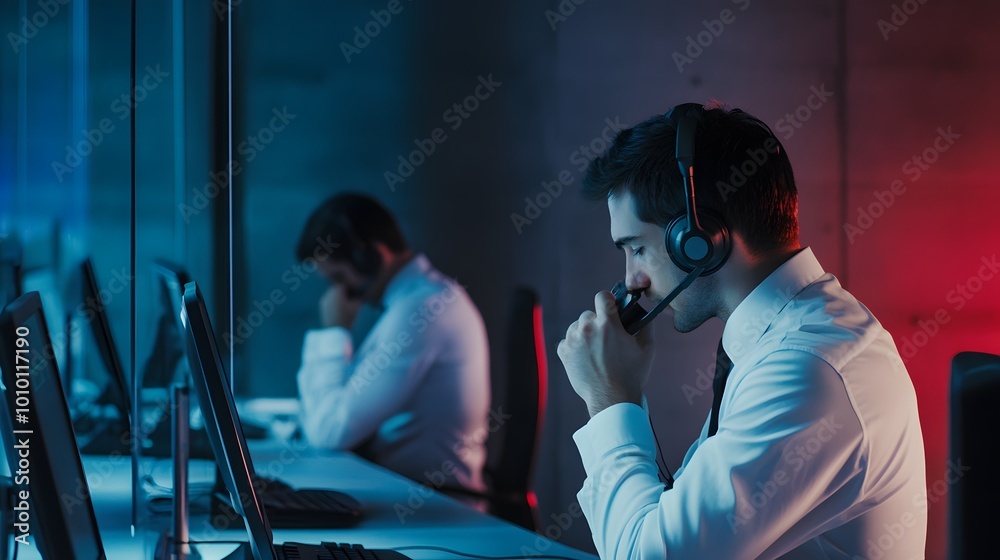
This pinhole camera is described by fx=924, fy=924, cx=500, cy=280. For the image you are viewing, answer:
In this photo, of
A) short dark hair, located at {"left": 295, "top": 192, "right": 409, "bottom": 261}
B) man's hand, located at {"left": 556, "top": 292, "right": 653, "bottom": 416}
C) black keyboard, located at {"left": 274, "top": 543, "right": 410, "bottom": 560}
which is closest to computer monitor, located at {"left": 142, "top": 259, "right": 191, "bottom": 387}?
black keyboard, located at {"left": 274, "top": 543, "right": 410, "bottom": 560}

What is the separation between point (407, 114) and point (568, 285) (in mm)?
975

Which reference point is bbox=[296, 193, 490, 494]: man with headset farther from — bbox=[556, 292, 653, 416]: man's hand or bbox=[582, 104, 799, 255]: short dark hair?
bbox=[582, 104, 799, 255]: short dark hair

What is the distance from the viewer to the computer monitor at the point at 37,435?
618 mm

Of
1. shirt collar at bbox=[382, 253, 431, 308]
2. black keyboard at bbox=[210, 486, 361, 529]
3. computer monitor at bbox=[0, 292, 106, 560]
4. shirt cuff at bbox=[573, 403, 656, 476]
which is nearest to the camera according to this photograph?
computer monitor at bbox=[0, 292, 106, 560]

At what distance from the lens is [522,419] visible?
7.68 ft

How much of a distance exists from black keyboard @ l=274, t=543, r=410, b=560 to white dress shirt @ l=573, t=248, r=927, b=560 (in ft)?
1.13

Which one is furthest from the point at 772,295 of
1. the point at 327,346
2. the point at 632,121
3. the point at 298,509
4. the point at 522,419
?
the point at 632,121

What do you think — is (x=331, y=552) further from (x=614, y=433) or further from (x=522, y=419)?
(x=522, y=419)

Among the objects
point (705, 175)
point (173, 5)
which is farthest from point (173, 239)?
point (705, 175)

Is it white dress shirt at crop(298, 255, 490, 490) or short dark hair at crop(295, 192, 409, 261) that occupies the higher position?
short dark hair at crop(295, 192, 409, 261)

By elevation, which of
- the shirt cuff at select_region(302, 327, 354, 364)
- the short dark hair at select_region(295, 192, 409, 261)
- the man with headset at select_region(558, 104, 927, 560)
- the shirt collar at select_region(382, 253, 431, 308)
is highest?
the short dark hair at select_region(295, 192, 409, 261)

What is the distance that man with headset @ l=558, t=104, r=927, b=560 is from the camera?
1050 millimetres

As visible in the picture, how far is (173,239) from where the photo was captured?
3.35 m

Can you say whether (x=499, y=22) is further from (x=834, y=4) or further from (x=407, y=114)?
(x=834, y=4)
